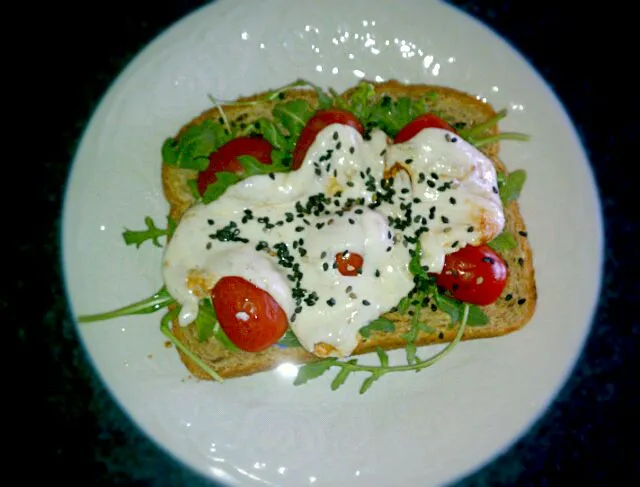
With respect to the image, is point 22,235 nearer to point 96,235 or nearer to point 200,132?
point 96,235

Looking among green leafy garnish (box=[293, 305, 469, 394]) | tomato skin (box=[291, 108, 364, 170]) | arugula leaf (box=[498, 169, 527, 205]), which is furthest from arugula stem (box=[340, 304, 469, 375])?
tomato skin (box=[291, 108, 364, 170])

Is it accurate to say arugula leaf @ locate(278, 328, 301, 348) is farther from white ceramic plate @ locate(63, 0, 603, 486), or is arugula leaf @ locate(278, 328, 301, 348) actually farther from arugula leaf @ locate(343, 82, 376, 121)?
arugula leaf @ locate(343, 82, 376, 121)

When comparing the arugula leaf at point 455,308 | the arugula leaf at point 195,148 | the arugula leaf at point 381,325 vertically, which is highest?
the arugula leaf at point 195,148

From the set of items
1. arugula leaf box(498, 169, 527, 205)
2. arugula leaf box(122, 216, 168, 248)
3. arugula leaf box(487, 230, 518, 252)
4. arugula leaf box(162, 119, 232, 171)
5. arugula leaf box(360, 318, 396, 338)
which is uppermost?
arugula leaf box(498, 169, 527, 205)

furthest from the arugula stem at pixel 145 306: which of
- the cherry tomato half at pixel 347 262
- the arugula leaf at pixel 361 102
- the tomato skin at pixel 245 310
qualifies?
the arugula leaf at pixel 361 102

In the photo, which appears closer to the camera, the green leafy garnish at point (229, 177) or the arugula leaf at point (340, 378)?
the green leafy garnish at point (229, 177)

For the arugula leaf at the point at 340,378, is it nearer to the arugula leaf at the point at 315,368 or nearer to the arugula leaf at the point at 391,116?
the arugula leaf at the point at 315,368
